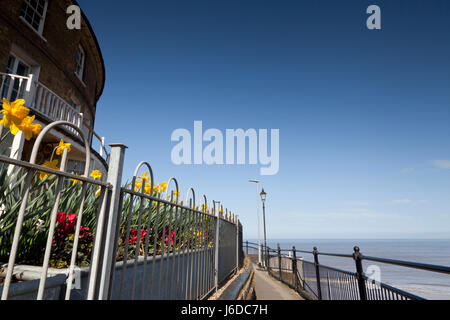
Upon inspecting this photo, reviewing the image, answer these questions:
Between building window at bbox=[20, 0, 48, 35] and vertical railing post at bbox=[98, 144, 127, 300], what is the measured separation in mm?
11778

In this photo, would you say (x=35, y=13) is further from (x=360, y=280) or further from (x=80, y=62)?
(x=360, y=280)

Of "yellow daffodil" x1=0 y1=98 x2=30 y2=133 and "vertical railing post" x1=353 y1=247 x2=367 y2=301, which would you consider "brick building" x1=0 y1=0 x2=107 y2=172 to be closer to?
"yellow daffodil" x1=0 y1=98 x2=30 y2=133

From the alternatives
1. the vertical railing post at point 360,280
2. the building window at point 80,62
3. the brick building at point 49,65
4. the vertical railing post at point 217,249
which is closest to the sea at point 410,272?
the vertical railing post at point 360,280

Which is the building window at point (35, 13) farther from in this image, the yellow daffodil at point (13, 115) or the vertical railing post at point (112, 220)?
the vertical railing post at point (112, 220)

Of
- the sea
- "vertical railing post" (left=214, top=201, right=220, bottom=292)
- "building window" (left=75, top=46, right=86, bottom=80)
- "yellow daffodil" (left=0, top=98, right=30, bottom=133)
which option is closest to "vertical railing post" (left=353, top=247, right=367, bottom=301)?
the sea

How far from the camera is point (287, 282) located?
32.1ft

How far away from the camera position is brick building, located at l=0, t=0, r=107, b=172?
26.3 feet

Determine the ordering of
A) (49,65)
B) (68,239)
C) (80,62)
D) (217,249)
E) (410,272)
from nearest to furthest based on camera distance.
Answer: (68,239), (217,249), (49,65), (80,62), (410,272)

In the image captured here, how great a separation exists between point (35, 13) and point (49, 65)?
2.03 meters

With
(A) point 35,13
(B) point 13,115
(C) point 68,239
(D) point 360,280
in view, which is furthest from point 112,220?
(A) point 35,13

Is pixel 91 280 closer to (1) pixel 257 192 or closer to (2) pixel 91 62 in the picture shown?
(2) pixel 91 62

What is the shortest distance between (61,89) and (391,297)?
43.6 ft

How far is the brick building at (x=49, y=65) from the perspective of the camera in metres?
8.01

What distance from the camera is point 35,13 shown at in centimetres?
1033
